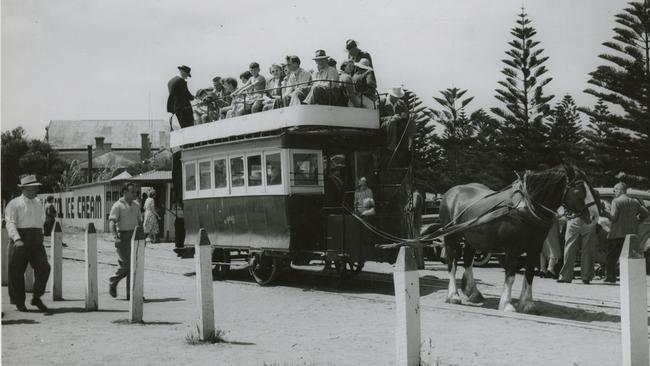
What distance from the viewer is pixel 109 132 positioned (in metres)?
104

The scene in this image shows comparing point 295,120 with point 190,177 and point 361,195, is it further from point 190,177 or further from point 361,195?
point 190,177

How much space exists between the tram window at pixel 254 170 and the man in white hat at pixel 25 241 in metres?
4.50

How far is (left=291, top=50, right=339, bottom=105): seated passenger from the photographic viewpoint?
1388 cm

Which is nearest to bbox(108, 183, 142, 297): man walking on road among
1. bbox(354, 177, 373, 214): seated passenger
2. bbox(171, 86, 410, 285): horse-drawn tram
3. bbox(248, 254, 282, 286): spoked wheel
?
bbox(171, 86, 410, 285): horse-drawn tram

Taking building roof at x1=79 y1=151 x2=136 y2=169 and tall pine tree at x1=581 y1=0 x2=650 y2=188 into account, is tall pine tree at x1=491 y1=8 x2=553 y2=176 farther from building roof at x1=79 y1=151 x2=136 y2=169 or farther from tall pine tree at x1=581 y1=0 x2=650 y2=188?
building roof at x1=79 y1=151 x2=136 y2=169

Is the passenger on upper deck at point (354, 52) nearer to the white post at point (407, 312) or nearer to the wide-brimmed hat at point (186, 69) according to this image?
the wide-brimmed hat at point (186, 69)

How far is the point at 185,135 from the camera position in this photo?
55.4 ft

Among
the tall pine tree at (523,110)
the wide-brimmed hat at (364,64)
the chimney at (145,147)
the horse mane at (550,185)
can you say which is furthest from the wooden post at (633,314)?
the chimney at (145,147)

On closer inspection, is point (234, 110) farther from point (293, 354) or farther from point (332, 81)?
point (293, 354)

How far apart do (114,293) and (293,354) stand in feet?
19.6

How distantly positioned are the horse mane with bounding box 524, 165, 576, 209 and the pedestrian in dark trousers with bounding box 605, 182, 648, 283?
493 cm

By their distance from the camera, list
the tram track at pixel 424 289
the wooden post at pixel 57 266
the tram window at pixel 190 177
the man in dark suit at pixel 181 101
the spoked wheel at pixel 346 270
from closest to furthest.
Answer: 1. the tram track at pixel 424 289
2. the wooden post at pixel 57 266
3. the spoked wheel at pixel 346 270
4. the tram window at pixel 190 177
5. the man in dark suit at pixel 181 101

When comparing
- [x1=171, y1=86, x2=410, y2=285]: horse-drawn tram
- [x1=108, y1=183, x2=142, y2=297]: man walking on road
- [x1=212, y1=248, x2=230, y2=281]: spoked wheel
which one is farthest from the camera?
[x1=212, y1=248, x2=230, y2=281]: spoked wheel

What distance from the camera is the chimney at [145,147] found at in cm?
9767
